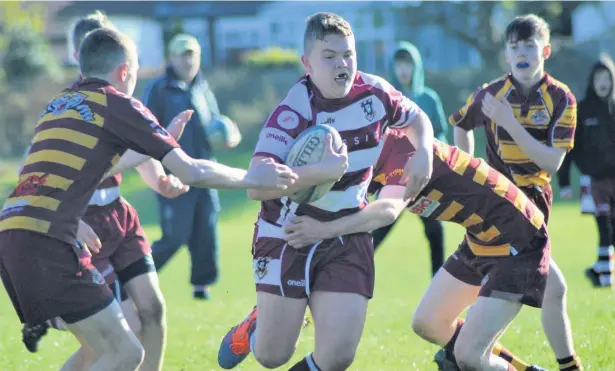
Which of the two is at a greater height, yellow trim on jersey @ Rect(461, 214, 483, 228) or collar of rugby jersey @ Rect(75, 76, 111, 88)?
collar of rugby jersey @ Rect(75, 76, 111, 88)

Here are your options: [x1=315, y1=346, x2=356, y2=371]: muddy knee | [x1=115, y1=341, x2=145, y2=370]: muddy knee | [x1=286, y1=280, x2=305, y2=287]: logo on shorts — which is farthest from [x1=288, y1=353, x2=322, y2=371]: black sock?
[x1=115, y1=341, x2=145, y2=370]: muddy knee

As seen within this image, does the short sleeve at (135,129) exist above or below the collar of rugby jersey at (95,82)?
below

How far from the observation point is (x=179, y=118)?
5.79m

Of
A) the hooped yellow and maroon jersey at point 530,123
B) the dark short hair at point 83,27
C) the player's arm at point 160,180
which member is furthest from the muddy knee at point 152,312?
the hooped yellow and maroon jersey at point 530,123

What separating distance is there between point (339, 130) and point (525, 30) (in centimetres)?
184

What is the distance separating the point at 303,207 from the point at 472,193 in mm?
888

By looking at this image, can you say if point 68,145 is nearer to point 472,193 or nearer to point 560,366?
point 472,193

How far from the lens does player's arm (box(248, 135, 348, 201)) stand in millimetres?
4918

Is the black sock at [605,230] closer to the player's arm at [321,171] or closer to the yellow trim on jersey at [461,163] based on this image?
the yellow trim on jersey at [461,163]

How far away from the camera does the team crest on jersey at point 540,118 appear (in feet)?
21.4

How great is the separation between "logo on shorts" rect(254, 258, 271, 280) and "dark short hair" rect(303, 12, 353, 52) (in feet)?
3.56

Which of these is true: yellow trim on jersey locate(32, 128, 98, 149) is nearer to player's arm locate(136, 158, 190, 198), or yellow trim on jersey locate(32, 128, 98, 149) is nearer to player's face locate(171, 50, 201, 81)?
player's arm locate(136, 158, 190, 198)

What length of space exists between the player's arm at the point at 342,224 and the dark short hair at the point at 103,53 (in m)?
1.15

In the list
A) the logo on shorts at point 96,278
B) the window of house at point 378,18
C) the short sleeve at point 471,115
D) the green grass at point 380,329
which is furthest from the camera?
the window of house at point 378,18
